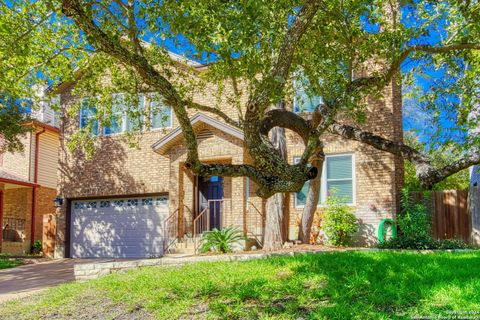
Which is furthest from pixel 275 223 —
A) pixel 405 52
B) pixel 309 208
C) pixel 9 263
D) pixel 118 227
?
pixel 9 263

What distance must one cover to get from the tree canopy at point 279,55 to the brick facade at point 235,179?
93cm

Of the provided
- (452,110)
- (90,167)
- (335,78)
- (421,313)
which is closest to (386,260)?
(421,313)

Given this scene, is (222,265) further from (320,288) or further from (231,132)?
(231,132)

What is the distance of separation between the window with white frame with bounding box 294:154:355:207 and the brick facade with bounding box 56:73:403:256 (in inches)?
8.2

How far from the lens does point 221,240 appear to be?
1458 centimetres

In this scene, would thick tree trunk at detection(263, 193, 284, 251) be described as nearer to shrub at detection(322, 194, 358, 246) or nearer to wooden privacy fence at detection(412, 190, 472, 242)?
shrub at detection(322, 194, 358, 246)

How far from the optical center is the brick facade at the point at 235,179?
1636 cm

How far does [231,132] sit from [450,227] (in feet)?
23.0

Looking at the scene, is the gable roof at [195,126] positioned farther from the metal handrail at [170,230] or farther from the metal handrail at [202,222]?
the metal handrail at [202,222]

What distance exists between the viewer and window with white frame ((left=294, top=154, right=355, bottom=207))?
16.9 m

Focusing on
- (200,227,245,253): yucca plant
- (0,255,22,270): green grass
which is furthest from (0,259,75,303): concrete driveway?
(200,227,245,253): yucca plant

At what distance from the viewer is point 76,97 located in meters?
21.4

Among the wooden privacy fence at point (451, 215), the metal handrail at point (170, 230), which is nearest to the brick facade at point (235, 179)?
the metal handrail at point (170, 230)

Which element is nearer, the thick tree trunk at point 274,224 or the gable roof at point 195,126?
the thick tree trunk at point 274,224
